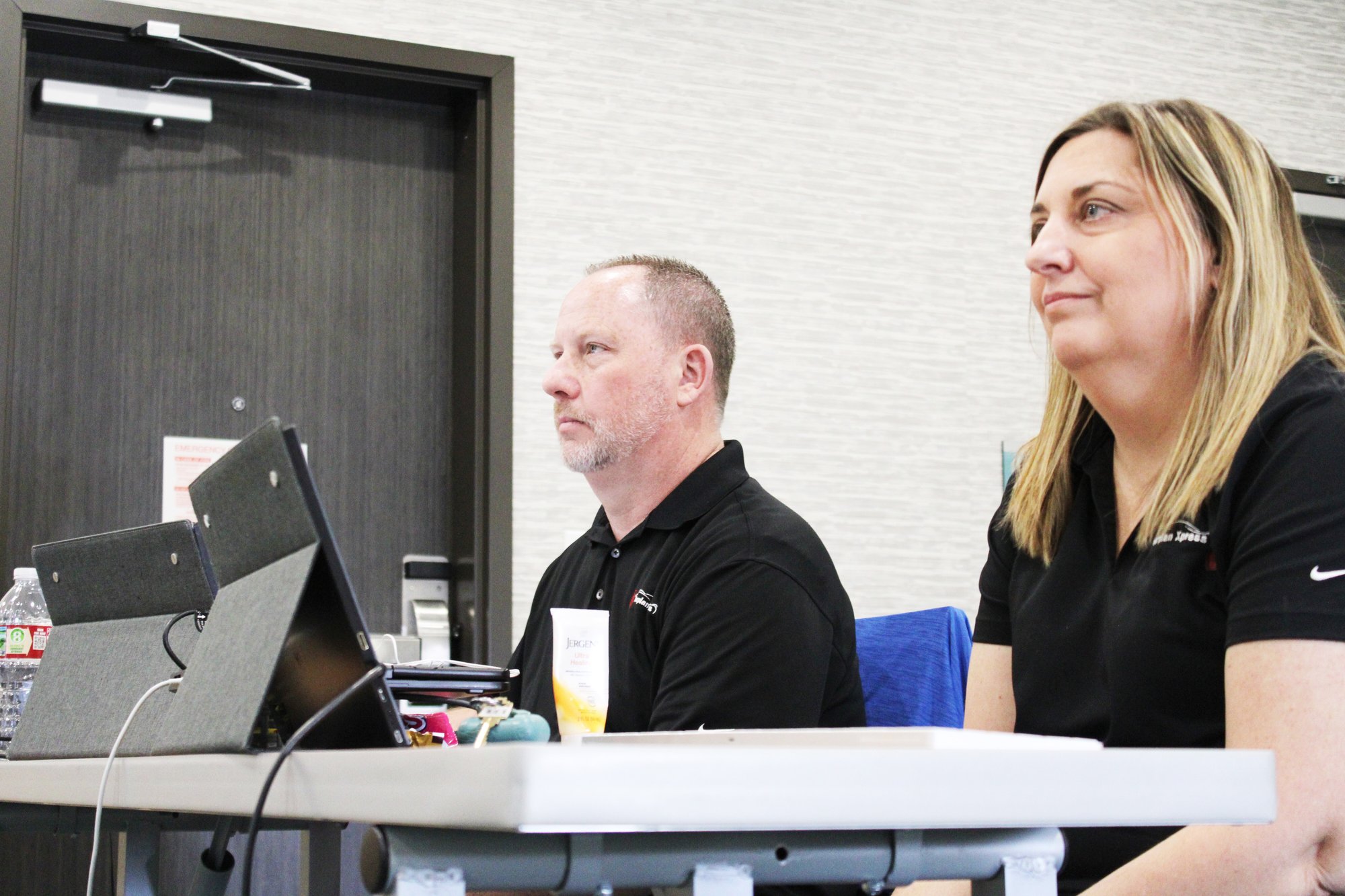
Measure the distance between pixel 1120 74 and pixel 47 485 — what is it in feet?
9.15

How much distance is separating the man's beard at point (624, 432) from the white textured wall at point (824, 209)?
882mm

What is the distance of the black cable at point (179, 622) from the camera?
128 centimetres

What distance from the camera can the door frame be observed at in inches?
112

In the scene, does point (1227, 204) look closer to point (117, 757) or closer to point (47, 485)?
point (117, 757)

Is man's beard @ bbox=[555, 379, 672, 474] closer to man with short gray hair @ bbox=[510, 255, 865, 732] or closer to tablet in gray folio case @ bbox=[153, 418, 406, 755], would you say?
man with short gray hair @ bbox=[510, 255, 865, 732]

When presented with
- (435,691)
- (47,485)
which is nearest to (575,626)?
(435,691)

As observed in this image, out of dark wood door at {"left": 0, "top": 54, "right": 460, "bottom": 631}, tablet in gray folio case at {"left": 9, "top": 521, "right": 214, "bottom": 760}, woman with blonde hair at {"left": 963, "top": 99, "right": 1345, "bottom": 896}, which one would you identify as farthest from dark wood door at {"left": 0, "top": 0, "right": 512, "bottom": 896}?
woman with blonde hair at {"left": 963, "top": 99, "right": 1345, "bottom": 896}

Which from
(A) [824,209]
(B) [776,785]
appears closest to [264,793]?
(B) [776,785]

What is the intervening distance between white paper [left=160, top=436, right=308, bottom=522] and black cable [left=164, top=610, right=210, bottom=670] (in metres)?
1.59

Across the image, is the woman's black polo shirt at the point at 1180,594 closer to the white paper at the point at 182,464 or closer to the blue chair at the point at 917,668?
the blue chair at the point at 917,668

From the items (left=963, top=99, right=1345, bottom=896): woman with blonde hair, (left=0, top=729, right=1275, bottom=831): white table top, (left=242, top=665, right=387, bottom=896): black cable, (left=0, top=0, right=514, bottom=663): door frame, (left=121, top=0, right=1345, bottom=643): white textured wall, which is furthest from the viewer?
(left=121, top=0, right=1345, bottom=643): white textured wall

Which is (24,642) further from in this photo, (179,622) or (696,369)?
(696,369)

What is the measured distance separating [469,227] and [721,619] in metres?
1.66

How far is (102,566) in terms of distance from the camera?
1486 millimetres
